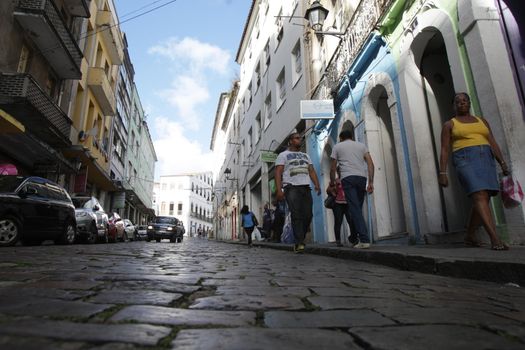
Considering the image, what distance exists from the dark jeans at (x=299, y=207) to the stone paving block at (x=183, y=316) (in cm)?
484

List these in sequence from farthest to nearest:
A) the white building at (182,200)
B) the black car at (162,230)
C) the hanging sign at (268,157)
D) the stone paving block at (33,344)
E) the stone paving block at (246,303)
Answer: the white building at (182,200) → the black car at (162,230) → the hanging sign at (268,157) → the stone paving block at (246,303) → the stone paving block at (33,344)

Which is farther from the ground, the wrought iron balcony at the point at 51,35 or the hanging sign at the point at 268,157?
the wrought iron balcony at the point at 51,35

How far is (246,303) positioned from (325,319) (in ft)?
1.69

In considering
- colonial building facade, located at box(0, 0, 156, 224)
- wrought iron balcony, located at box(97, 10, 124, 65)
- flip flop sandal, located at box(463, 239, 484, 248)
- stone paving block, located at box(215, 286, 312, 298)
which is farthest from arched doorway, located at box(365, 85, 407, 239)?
wrought iron balcony, located at box(97, 10, 124, 65)

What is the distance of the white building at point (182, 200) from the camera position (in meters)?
72.4

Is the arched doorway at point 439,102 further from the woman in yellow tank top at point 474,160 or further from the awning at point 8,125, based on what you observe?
the awning at point 8,125

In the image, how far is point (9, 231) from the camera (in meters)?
8.66

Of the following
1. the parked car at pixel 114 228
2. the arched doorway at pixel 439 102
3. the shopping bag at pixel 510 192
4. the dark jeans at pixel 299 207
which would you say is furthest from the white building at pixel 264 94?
the shopping bag at pixel 510 192

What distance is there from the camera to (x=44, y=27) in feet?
47.3

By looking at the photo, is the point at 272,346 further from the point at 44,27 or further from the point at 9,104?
the point at 44,27

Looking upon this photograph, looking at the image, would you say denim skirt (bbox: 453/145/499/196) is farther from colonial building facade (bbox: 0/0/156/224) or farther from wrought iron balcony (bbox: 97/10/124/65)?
wrought iron balcony (bbox: 97/10/124/65)

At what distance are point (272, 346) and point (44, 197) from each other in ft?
33.7

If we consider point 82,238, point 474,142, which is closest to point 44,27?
point 82,238

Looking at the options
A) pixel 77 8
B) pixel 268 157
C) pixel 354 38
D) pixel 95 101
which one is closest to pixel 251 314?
pixel 354 38
